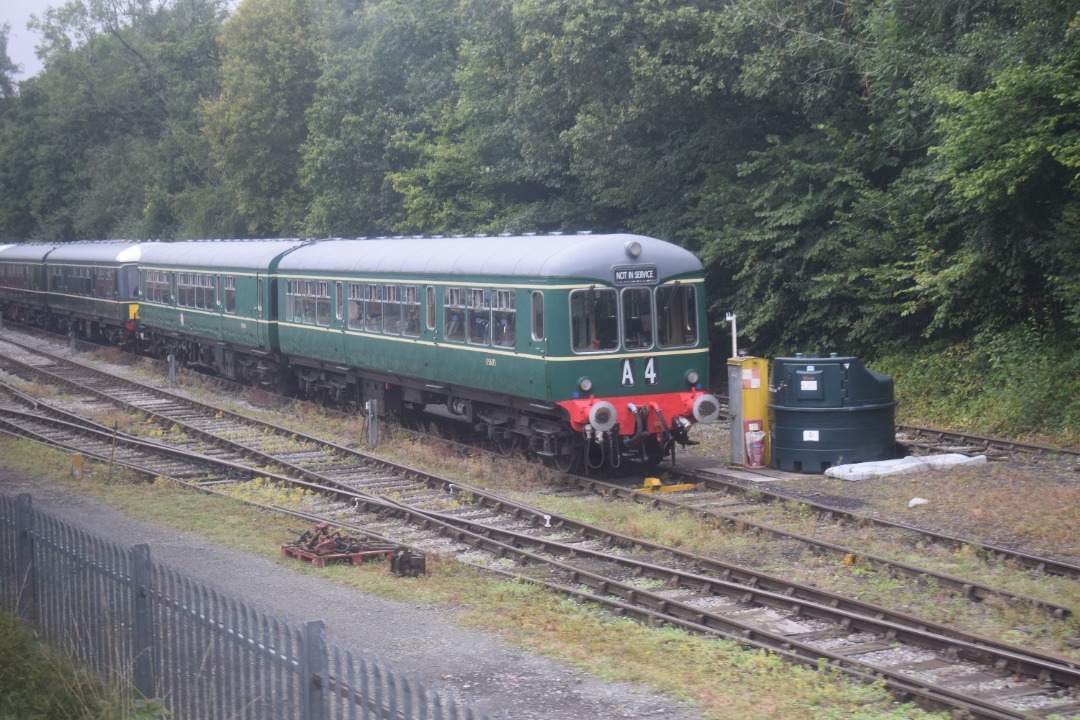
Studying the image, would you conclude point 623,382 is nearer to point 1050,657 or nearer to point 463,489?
point 463,489

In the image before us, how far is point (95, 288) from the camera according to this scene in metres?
36.9

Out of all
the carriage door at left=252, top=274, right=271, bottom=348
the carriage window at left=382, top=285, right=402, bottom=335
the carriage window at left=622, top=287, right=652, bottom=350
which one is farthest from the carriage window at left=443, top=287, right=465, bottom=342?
the carriage door at left=252, top=274, right=271, bottom=348

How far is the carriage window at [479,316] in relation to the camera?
16625 mm

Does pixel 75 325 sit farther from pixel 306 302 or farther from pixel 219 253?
pixel 306 302

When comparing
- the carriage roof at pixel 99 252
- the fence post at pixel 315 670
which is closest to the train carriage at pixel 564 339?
the fence post at pixel 315 670

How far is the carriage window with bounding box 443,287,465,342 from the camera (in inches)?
681

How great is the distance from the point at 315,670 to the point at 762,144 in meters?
21.3

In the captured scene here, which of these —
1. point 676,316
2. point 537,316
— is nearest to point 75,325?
point 537,316

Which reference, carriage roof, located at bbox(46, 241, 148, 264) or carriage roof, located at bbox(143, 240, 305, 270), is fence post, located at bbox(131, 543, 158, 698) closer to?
carriage roof, located at bbox(143, 240, 305, 270)

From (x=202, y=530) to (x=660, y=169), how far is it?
15.4 metres

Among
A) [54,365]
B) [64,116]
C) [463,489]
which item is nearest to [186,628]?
[463,489]

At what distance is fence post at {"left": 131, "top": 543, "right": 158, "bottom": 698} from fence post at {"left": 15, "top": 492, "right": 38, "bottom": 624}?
1.77m

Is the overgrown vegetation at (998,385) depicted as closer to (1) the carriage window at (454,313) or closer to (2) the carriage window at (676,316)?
(2) the carriage window at (676,316)

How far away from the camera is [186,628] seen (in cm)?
643
